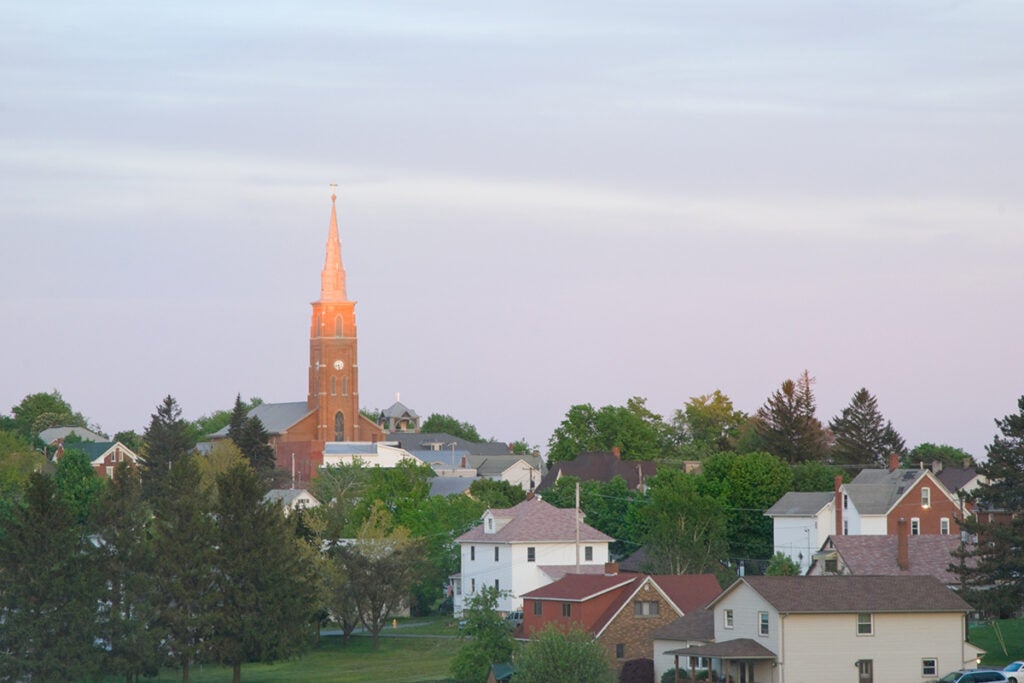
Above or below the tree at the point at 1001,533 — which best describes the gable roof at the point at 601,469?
above

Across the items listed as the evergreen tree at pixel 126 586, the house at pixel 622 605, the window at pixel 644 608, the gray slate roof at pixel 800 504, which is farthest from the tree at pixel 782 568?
the evergreen tree at pixel 126 586

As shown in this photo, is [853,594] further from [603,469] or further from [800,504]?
[603,469]

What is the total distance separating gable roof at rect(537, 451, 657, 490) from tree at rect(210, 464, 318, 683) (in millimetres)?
54596

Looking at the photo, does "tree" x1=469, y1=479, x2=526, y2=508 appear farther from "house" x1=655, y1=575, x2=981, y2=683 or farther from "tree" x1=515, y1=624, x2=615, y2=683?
"house" x1=655, y1=575, x2=981, y2=683

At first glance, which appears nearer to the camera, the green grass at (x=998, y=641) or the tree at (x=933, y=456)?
the green grass at (x=998, y=641)

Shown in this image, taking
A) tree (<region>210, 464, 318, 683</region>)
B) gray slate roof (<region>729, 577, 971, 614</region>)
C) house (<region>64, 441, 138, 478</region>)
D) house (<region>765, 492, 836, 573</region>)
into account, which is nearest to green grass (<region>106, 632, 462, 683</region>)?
tree (<region>210, 464, 318, 683</region>)

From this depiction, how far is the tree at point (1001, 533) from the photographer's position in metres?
74.2

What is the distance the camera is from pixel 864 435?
150000 mm

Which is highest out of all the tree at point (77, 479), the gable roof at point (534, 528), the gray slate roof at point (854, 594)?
the tree at point (77, 479)

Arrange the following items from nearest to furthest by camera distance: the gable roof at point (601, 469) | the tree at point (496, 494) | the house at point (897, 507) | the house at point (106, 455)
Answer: the house at point (897, 507), the tree at point (496, 494), the gable roof at point (601, 469), the house at point (106, 455)

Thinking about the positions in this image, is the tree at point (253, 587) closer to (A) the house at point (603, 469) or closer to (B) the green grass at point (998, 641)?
(B) the green grass at point (998, 641)

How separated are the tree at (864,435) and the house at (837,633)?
7893cm

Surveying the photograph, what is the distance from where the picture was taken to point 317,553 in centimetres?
10075

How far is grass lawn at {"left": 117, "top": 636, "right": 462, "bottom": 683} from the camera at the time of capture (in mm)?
83000
